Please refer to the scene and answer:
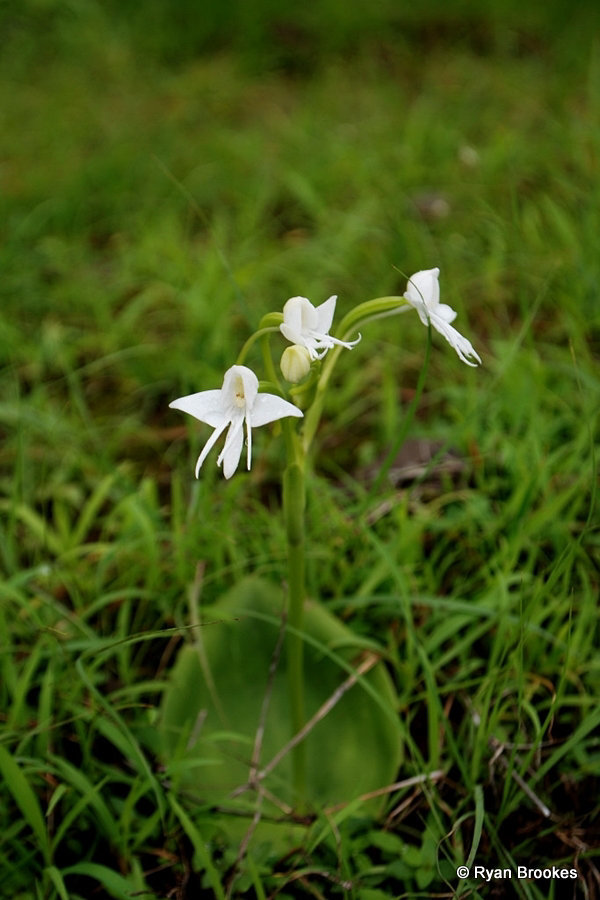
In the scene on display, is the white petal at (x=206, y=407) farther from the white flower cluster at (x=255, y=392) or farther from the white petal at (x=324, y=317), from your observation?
the white petal at (x=324, y=317)

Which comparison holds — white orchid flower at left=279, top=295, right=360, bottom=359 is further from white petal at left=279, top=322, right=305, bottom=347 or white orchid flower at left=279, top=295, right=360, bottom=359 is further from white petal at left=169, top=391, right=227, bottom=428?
white petal at left=169, top=391, right=227, bottom=428

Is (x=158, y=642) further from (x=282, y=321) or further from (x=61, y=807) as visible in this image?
(x=282, y=321)

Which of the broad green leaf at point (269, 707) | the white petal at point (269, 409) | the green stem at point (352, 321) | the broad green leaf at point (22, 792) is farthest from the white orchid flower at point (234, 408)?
the broad green leaf at point (22, 792)

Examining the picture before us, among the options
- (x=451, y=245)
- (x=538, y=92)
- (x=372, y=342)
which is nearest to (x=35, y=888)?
(x=372, y=342)

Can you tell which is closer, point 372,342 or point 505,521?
point 505,521

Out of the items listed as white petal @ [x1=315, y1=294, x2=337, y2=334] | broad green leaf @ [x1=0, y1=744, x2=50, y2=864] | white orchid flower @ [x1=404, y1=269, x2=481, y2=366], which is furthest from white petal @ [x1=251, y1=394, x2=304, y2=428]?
broad green leaf @ [x1=0, y1=744, x2=50, y2=864]
